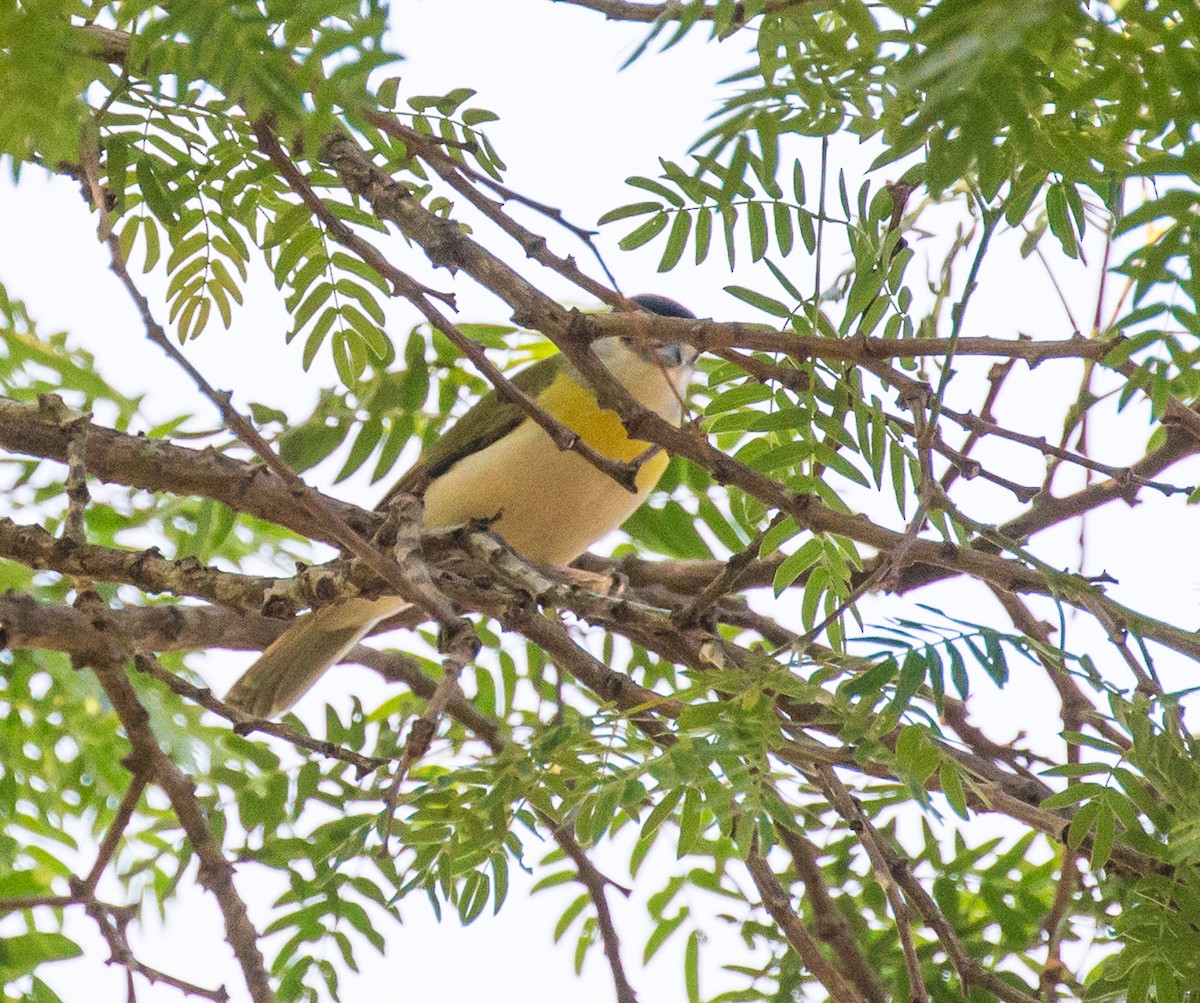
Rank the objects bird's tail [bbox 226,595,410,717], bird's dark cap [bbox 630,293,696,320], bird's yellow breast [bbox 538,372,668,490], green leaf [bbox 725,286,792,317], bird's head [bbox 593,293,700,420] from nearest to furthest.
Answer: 1. green leaf [bbox 725,286,792,317]
2. bird's tail [bbox 226,595,410,717]
3. bird's yellow breast [bbox 538,372,668,490]
4. bird's head [bbox 593,293,700,420]
5. bird's dark cap [bbox 630,293,696,320]

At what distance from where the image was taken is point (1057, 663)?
155 centimetres

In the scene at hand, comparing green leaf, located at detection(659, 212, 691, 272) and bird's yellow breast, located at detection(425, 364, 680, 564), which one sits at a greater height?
bird's yellow breast, located at detection(425, 364, 680, 564)

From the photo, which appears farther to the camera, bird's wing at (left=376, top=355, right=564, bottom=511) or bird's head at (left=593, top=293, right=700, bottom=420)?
bird's head at (left=593, top=293, right=700, bottom=420)

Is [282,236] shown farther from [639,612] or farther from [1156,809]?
[1156,809]

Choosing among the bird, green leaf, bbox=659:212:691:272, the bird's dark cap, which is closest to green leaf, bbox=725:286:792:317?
green leaf, bbox=659:212:691:272

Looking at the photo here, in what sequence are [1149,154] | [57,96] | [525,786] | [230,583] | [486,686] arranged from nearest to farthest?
[57,96] → [1149,154] → [525,786] → [230,583] → [486,686]

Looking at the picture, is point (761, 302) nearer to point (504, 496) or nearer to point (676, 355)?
point (504, 496)

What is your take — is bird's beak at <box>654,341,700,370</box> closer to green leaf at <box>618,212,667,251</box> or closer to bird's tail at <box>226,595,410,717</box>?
bird's tail at <box>226,595,410,717</box>

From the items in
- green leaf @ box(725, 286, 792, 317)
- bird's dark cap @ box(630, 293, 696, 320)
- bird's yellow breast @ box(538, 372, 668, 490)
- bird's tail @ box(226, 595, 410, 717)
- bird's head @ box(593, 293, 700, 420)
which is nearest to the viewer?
green leaf @ box(725, 286, 792, 317)

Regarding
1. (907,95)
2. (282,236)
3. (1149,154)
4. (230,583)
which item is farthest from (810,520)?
(282,236)

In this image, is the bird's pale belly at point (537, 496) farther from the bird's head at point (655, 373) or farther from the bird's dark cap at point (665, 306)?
the bird's dark cap at point (665, 306)

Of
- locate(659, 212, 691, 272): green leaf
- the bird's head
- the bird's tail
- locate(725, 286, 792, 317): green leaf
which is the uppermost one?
the bird's head

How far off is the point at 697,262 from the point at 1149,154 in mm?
809

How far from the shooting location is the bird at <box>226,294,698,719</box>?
314cm
